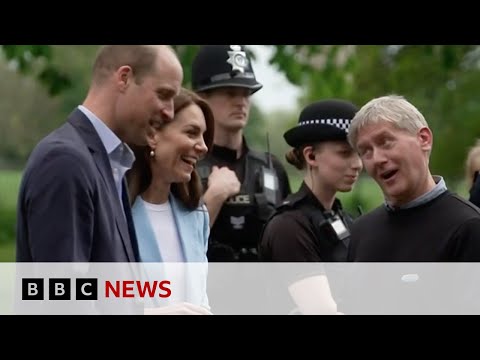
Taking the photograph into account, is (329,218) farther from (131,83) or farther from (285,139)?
(131,83)

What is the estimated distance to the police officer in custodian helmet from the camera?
477 cm

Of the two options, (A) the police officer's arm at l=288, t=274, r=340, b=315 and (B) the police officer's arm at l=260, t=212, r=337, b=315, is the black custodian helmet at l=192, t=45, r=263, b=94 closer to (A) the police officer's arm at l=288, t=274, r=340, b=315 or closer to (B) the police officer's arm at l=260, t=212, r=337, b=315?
(B) the police officer's arm at l=260, t=212, r=337, b=315

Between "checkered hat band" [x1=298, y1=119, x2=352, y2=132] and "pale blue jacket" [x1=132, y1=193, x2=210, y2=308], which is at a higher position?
"checkered hat band" [x1=298, y1=119, x2=352, y2=132]

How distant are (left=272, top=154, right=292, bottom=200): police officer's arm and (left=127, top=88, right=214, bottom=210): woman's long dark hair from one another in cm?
79

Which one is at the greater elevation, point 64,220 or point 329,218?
point 329,218

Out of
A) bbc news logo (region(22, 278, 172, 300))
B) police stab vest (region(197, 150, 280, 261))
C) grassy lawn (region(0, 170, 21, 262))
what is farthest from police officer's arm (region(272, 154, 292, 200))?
grassy lawn (region(0, 170, 21, 262))

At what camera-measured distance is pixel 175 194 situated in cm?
412

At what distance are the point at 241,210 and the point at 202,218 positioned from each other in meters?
0.71

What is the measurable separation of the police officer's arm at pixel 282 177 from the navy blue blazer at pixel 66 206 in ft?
6.47

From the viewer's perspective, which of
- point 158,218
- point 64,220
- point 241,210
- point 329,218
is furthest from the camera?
point 241,210

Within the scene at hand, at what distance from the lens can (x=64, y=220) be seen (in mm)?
2908

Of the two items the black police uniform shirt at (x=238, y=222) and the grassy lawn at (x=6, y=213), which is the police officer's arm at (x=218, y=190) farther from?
the grassy lawn at (x=6, y=213)
